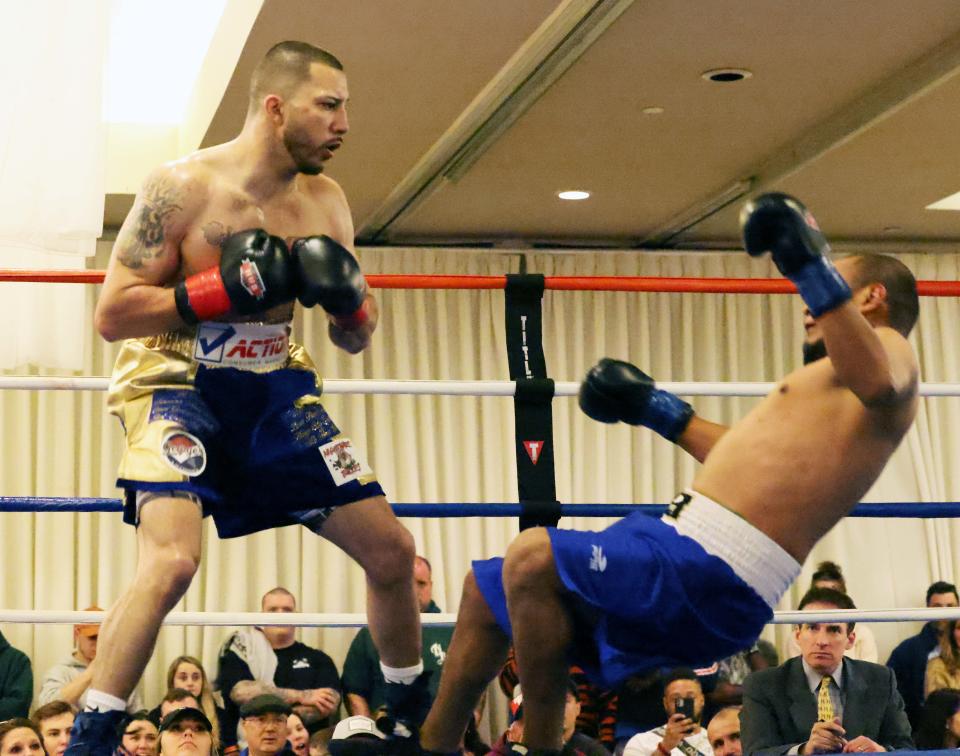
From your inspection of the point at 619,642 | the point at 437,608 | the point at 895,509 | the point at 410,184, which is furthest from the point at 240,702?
the point at 619,642

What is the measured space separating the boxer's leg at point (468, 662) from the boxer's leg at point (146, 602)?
0.41m

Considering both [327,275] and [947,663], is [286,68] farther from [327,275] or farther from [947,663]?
[947,663]

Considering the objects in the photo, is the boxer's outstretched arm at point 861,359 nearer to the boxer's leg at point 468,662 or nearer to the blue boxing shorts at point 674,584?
the blue boxing shorts at point 674,584

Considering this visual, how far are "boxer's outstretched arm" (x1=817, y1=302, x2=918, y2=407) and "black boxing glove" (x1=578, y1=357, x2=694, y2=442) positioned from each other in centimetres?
40

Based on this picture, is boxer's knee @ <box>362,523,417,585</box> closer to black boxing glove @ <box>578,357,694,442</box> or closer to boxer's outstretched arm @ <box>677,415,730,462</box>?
black boxing glove @ <box>578,357,694,442</box>

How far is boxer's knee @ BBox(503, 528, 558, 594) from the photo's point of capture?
202cm

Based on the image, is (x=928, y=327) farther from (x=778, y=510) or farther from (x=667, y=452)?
(x=778, y=510)

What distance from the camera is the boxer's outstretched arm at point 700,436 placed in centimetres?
230

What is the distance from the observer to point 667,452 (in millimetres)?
6695

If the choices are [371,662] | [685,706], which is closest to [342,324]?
[685,706]

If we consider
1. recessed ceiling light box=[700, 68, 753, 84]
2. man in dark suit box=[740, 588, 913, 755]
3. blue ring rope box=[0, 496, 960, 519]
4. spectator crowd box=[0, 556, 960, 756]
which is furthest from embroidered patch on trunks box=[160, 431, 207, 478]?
recessed ceiling light box=[700, 68, 753, 84]

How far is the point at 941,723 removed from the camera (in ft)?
13.3

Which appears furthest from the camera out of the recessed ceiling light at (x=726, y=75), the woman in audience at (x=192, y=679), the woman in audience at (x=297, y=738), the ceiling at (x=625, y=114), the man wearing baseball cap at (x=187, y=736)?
the woman in audience at (x=192, y=679)

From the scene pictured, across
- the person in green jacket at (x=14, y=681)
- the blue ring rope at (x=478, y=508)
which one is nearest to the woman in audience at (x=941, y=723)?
the blue ring rope at (x=478, y=508)
